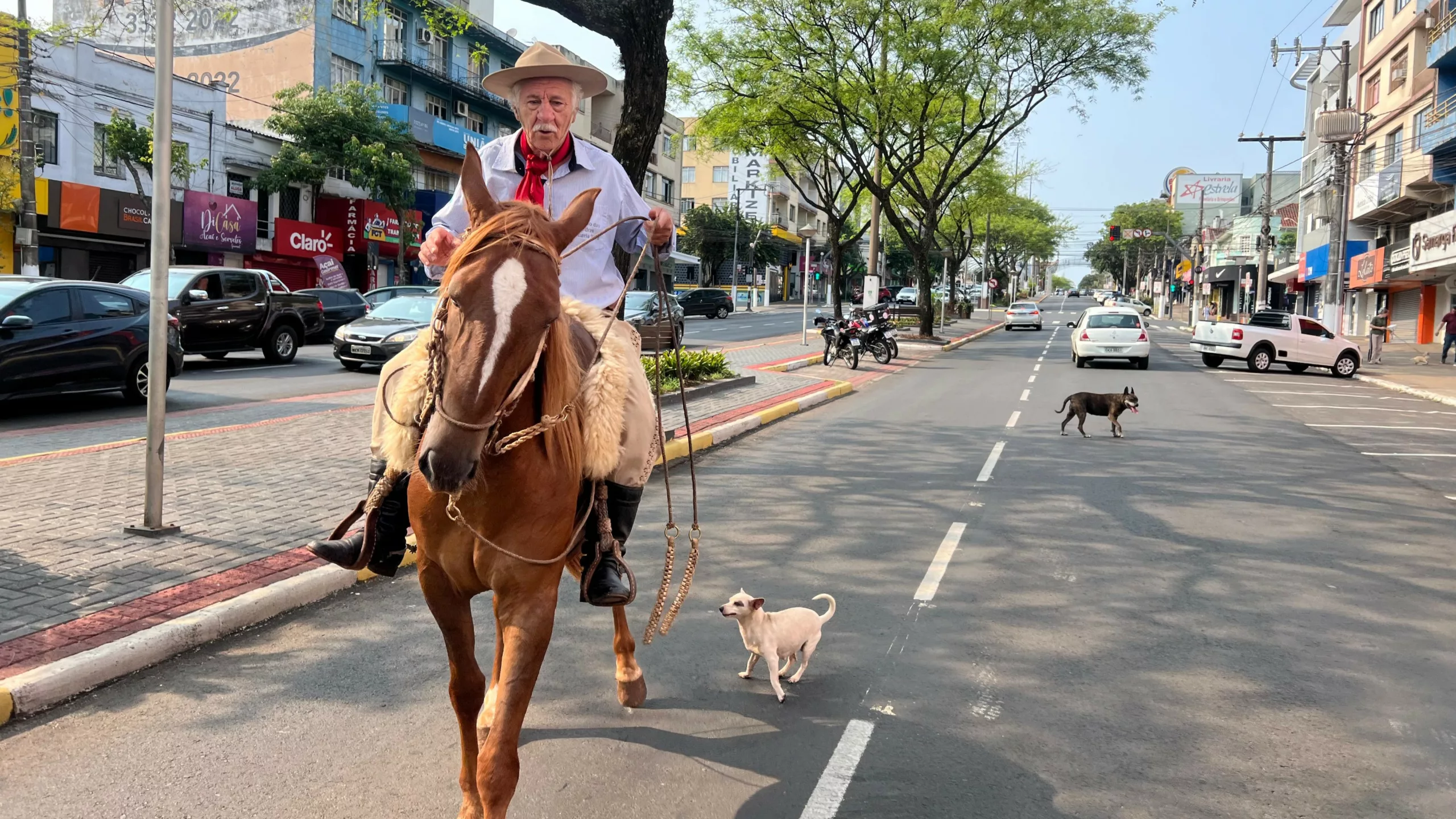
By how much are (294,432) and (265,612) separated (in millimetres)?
5602

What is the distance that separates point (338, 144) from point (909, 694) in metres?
34.2

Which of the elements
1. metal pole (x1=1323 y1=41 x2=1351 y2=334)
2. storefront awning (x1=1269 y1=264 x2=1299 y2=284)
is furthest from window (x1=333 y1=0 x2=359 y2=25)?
storefront awning (x1=1269 y1=264 x2=1299 y2=284)

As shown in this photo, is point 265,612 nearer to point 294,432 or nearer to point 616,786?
point 616,786

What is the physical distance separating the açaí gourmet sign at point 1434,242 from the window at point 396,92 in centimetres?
3593

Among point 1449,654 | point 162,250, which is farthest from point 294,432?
point 1449,654

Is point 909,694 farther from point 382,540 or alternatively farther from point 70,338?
point 70,338

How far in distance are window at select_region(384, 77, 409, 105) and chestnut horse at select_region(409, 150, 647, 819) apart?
131ft

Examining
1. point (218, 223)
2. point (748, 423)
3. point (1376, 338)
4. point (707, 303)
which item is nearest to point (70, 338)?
Answer: point (748, 423)

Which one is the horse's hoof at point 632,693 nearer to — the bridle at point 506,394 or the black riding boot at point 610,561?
the black riding boot at point 610,561

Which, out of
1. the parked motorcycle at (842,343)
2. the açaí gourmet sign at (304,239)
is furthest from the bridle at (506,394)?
the açaí gourmet sign at (304,239)

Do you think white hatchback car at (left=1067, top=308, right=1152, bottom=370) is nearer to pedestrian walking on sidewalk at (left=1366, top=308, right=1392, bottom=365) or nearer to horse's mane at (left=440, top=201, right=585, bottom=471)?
pedestrian walking on sidewalk at (left=1366, top=308, right=1392, bottom=365)

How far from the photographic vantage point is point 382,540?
3230 millimetres

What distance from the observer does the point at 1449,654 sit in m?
4.74

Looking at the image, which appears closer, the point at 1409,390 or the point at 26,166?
the point at 26,166
